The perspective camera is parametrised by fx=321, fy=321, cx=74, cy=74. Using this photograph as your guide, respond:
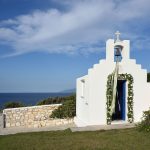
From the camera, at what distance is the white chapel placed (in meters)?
17.3

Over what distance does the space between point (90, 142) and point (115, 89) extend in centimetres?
501

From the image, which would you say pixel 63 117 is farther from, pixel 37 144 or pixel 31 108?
pixel 37 144

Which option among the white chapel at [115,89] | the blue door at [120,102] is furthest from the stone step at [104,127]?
the blue door at [120,102]

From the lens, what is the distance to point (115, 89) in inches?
679

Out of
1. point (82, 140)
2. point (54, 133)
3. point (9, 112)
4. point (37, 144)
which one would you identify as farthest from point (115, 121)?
point (9, 112)

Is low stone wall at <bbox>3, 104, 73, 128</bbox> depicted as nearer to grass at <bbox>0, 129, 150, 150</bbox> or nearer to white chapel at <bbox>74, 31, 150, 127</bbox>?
white chapel at <bbox>74, 31, 150, 127</bbox>

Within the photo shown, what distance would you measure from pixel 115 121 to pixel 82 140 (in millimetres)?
4985

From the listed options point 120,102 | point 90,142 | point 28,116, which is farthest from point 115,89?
point 28,116

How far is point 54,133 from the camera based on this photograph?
53.2ft

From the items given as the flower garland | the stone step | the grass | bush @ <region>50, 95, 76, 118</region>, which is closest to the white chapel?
the flower garland

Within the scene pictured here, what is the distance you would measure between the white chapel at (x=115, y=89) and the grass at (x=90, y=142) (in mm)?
2337

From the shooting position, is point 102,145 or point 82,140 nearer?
point 102,145

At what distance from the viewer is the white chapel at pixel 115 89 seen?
17.3 metres

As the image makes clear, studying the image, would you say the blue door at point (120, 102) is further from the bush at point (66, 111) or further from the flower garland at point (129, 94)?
the bush at point (66, 111)
